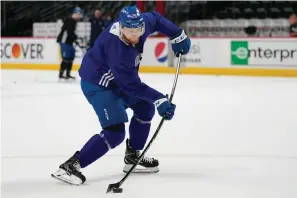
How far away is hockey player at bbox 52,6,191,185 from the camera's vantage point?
3.34 metres

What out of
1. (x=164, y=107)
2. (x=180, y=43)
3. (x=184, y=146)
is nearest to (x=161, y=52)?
(x=184, y=146)

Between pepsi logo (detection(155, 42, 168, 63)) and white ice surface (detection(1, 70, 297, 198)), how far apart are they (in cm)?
386

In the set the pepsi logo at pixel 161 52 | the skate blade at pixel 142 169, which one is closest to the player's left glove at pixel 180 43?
the skate blade at pixel 142 169

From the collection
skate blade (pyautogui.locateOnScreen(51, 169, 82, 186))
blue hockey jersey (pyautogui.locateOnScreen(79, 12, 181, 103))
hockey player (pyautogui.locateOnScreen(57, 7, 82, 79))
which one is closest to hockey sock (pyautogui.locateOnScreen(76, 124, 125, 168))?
skate blade (pyautogui.locateOnScreen(51, 169, 82, 186))

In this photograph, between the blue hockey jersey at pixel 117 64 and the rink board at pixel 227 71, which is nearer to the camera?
the blue hockey jersey at pixel 117 64

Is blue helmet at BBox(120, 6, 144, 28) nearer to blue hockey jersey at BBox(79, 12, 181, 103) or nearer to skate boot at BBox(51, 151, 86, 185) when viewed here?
blue hockey jersey at BBox(79, 12, 181, 103)

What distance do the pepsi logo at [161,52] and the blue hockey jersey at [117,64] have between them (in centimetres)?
898

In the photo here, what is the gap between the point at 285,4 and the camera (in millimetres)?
14008

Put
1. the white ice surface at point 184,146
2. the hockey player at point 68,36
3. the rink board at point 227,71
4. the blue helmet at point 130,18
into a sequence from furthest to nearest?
the rink board at point 227,71 → the hockey player at point 68,36 → the white ice surface at point 184,146 → the blue helmet at point 130,18

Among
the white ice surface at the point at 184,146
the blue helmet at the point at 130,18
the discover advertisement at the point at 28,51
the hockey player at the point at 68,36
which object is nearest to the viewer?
the blue helmet at the point at 130,18

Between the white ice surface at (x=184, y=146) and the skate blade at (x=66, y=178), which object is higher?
the skate blade at (x=66, y=178)

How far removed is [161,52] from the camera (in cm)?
1285

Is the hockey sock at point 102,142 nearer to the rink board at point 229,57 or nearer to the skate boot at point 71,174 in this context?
the skate boot at point 71,174

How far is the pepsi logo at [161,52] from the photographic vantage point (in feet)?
41.9
